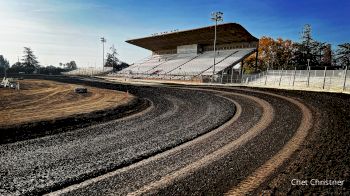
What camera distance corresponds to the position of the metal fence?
83.9ft

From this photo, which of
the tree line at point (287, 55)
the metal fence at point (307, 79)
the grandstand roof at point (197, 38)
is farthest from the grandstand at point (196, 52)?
the tree line at point (287, 55)

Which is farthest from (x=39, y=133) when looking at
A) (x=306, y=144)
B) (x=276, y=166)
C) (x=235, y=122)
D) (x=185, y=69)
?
(x=185, y=69)

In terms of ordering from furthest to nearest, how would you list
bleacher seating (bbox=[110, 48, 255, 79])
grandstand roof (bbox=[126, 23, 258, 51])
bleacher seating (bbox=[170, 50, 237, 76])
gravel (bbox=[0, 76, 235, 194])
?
bleacher seating (bbox=[170, 50, 237, 76]) < grandstand roof (bbox=[126, 23, 258, 51]) < bleacher seating (bbox=[110, 48, 255, 79]) < gravel (bbox=[0, 76, 235, 194])

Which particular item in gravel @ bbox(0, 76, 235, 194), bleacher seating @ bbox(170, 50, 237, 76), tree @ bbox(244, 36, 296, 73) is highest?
tree @ bbox(244, 36, 296, 73)

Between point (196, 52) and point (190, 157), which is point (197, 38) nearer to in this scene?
point (196, 52)

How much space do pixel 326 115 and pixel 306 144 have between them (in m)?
4.41

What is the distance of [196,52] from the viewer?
72062 millimetres

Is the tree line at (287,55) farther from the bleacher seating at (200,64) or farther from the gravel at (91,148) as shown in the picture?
the gravel at (91,148)

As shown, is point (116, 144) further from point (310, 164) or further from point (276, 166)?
point (310, 164)

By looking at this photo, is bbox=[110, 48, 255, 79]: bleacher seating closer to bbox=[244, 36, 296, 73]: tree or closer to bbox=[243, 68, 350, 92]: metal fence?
bbox=[243, 68, 350, 92]: metal fence

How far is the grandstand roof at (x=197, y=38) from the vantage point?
184ft

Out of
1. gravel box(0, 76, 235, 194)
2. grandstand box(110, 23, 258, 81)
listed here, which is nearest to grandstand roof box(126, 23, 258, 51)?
grandstand box(110, 23, 258, 81)

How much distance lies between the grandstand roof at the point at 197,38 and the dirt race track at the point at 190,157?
4547 centimetres

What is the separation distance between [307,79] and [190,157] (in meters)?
27.6
